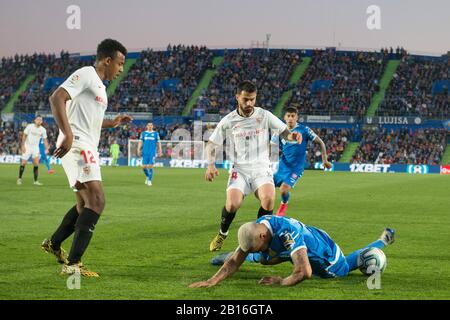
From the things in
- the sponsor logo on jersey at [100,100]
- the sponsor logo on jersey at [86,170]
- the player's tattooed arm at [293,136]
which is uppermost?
the sponsor logo on jersey at [100,100]

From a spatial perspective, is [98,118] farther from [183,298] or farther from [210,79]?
[210,79]

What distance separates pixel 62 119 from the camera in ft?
22.0

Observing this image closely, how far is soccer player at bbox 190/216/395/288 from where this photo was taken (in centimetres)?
639

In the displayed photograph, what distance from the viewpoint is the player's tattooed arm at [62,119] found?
6629 mm

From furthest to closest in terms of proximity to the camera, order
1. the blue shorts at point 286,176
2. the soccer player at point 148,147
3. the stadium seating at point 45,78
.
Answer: the stadium seating at point 45,78 → the soccer player at point 148,147 → the blue shorts at point 286,176

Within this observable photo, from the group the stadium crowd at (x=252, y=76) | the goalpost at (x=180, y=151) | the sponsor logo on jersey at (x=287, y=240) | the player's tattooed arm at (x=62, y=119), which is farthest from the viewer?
the stadium crowd at (x=252, y=76)

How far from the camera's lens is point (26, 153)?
24.7m

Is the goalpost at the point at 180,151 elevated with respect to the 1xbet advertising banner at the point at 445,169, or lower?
elevated

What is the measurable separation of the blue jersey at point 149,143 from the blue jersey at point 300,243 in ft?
64.5

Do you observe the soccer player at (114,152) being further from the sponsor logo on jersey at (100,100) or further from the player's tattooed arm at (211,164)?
the sponsor logo on jersey at (100,100)

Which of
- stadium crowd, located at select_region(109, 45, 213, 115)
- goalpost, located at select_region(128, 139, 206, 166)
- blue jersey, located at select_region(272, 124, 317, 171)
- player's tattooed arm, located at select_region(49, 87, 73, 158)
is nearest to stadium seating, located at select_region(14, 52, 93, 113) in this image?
stadium crowd, located at select_region(109, 45, 213, 115)

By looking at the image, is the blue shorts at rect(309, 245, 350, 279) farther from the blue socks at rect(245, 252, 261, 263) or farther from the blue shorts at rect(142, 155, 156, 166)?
the blue shorts at rect(142, 155, 156, 166)

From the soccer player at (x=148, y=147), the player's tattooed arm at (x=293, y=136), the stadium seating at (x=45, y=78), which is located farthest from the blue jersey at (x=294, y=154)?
the stadium seating at (x=45, y=78)

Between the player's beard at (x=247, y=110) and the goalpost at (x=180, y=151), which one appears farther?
the goalpost at (x=180, y=151)
